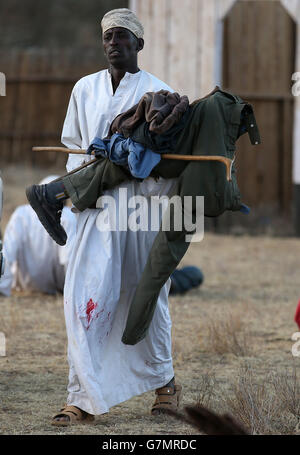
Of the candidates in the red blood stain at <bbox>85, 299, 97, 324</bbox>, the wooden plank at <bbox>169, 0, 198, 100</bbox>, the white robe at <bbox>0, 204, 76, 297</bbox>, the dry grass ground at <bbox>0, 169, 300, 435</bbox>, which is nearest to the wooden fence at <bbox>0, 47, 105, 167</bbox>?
the wooden plank at <bbox>169, 0, 198, 100</bbox>

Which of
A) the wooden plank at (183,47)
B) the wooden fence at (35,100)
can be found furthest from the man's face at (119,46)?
the wooden fence at (35,100)

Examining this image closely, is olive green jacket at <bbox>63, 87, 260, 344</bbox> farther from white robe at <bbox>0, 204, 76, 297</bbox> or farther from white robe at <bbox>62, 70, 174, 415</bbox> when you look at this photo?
white robe at <bbox>0, 204, 76, 297</bbox>

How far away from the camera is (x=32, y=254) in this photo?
8508 mm

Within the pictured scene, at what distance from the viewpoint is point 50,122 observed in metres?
16.4

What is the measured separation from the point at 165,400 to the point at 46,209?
1.17 m

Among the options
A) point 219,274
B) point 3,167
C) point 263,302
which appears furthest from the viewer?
point 3,167

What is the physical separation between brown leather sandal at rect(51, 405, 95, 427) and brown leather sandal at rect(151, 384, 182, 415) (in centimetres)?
38

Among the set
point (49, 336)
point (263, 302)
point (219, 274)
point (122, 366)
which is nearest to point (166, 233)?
point (122, 366)

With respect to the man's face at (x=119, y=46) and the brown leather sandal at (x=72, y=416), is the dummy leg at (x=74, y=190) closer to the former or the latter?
the man's face at (x=119, y=46)

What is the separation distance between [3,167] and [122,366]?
11.9 m

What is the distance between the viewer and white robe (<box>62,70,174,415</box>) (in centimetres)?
435

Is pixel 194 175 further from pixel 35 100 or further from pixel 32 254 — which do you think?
pixel 35 100

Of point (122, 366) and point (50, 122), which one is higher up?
point (50, 122)
